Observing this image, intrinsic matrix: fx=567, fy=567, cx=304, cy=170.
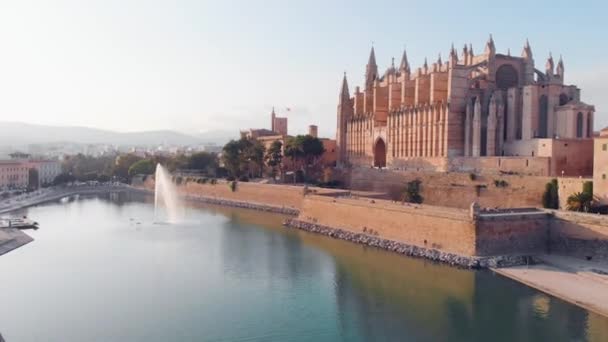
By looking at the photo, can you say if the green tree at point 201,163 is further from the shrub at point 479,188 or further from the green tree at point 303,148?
the shrub at point 479,188

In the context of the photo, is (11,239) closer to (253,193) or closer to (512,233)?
(253,193)

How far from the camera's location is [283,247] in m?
24.0

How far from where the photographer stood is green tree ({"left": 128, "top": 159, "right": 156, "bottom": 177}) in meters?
58.1

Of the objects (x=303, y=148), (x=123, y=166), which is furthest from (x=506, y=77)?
(x=123, y=166)

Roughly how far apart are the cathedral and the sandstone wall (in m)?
7.39

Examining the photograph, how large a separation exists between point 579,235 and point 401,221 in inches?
265

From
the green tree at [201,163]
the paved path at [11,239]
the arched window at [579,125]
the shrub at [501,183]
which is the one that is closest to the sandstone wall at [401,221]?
the shrub at [501,183]

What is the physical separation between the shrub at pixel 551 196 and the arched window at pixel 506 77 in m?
12.0

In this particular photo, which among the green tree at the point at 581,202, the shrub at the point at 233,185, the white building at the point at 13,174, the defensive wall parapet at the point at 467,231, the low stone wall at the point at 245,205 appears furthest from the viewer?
the white building at the point at 13,174

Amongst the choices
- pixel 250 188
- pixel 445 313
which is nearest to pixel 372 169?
pixel 250 188

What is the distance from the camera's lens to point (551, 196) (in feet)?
78.2

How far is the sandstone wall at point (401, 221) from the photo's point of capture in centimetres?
2048

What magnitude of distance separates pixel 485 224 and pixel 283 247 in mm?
8436

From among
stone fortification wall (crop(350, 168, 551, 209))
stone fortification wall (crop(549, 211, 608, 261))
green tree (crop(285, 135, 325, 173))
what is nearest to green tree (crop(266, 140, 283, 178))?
green tree (crop(285, 135, 325, 173))
